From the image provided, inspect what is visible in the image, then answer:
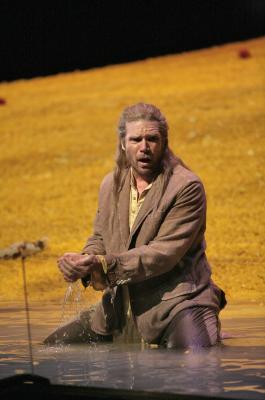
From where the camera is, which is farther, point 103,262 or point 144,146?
point 144,146

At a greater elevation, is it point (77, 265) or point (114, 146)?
point (114, 146)

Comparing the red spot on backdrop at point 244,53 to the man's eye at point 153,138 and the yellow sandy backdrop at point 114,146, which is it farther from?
the man's eye at point 153,138

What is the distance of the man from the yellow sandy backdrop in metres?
2.47

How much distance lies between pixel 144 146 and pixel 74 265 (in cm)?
64

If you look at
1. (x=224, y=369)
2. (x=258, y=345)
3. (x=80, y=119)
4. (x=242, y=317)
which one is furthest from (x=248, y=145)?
(x=224, y=369)

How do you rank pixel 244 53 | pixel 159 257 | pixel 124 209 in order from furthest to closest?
pixel 244 53, pixel 124 209, pixel 159 257

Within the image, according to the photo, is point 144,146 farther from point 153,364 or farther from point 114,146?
point 114,146

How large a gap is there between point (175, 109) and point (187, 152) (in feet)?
7.16

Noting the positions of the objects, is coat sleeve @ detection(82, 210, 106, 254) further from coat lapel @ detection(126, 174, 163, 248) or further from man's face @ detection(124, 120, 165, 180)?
man's face @ detection(124, 120, 165, 180)

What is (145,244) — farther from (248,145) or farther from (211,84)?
(211,84)

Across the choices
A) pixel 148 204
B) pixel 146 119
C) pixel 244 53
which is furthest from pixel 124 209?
pixel 244 53

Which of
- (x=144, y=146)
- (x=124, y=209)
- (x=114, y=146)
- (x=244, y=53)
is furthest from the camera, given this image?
(x=244, y=53)

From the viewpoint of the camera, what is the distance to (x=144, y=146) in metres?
4.79

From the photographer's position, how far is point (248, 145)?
12.4 meters
